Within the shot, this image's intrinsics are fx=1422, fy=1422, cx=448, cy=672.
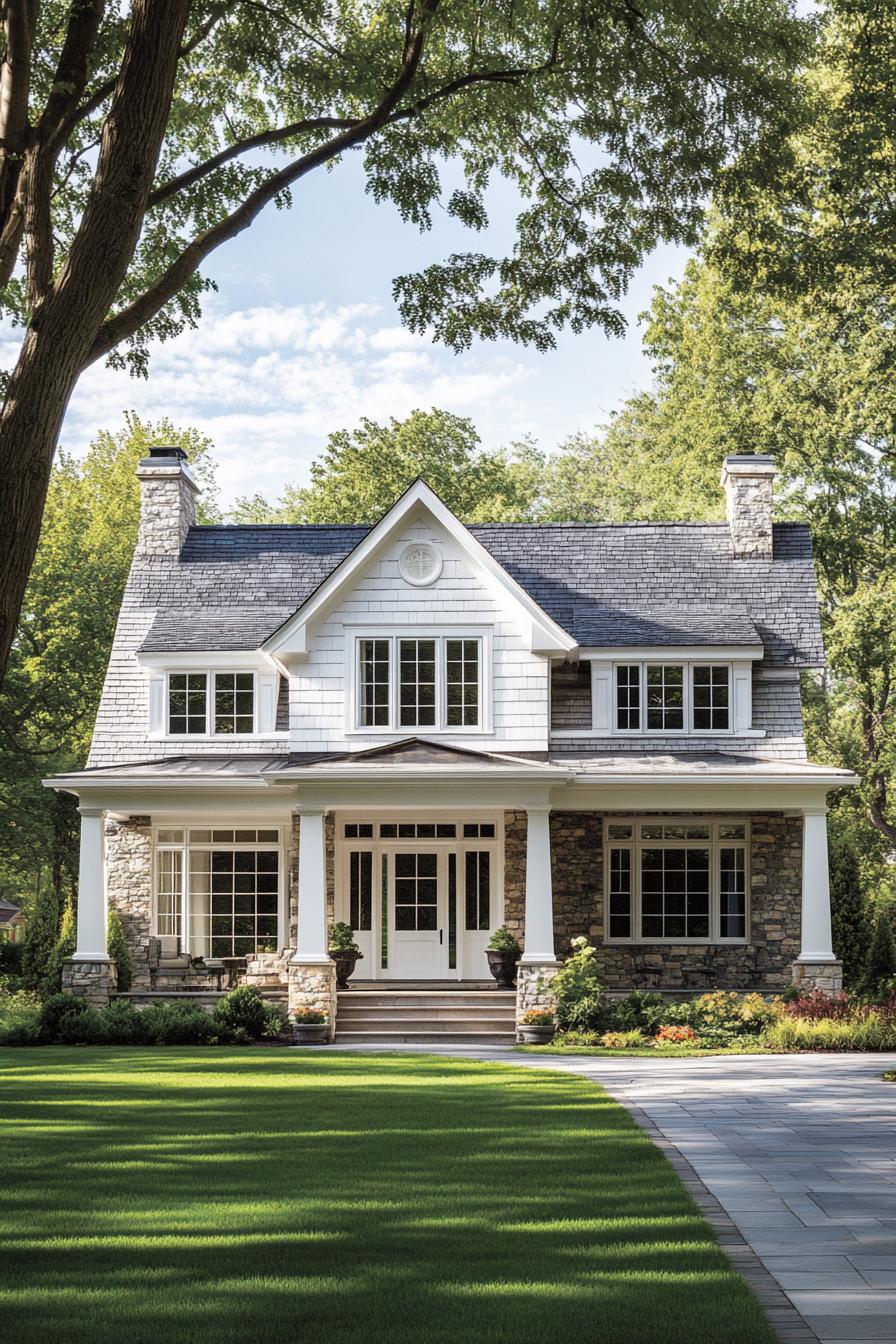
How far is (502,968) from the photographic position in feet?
71.8

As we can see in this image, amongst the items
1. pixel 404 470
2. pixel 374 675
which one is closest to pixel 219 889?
pixel 374 675

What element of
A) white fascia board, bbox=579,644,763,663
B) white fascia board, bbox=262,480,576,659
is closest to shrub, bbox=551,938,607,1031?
white fascia board, bbox=262,480,576,659

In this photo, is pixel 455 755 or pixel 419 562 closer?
pixel 455 755

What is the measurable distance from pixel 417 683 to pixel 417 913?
12.4 ft

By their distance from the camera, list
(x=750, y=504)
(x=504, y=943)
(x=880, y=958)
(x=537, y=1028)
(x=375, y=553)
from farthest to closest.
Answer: (x=750, y=504) → (x=880, y=958) → (x=375, y=553) → (x=504, y=943) → (x=537, y=1028)

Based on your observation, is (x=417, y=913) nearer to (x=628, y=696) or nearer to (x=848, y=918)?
(x=628, y=696)

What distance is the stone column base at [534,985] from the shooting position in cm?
2009

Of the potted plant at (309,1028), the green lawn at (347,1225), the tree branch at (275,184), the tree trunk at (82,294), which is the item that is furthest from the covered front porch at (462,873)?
the tree trunk at (82,294)

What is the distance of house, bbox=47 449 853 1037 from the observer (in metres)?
22.1

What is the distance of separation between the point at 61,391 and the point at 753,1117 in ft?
27.5

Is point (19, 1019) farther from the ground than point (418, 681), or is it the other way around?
point (418, 681)

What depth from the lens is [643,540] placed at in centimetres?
2625

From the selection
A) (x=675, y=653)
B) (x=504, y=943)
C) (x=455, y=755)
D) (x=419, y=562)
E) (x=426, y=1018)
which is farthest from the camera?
(x=675, y=653)

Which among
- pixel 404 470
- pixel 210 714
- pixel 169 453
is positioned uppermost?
pixel 404 470
